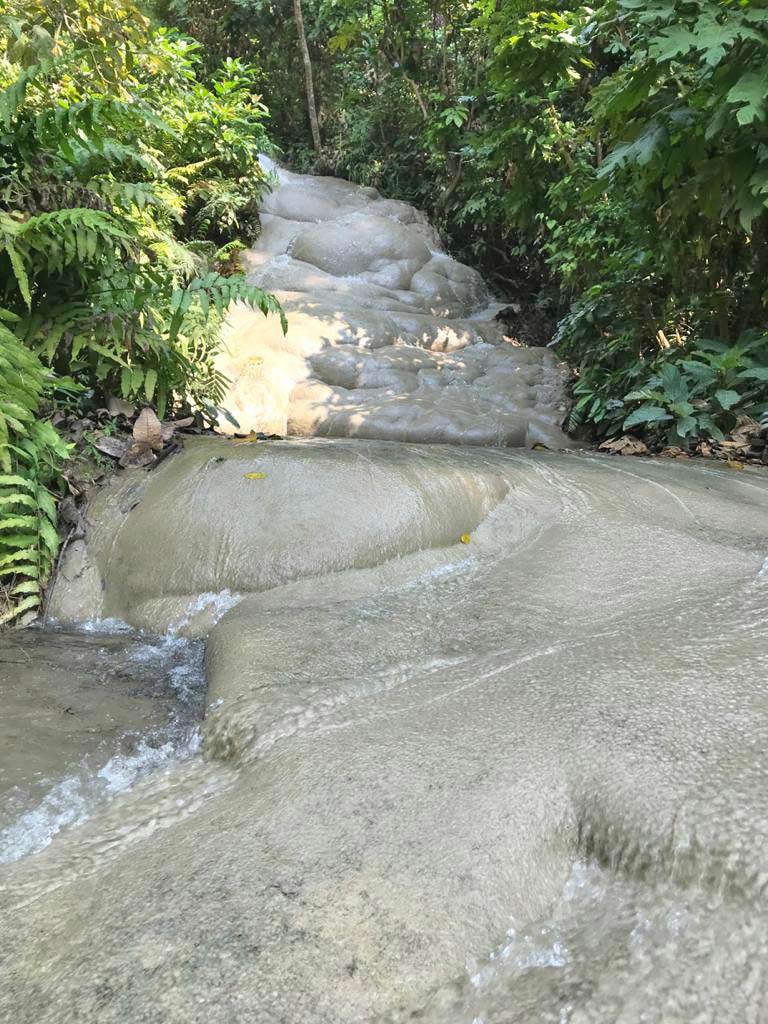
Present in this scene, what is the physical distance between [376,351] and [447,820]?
539 cm

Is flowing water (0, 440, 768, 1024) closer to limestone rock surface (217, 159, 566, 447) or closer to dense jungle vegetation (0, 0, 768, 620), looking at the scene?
dense jungle vegetation (0, 0, 768, 620)

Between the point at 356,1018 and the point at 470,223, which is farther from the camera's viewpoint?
the point at 470,223

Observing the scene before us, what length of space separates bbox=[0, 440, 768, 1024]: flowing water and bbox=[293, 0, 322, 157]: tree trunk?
39.0 ft

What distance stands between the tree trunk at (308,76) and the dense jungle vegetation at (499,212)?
3074 millimetres

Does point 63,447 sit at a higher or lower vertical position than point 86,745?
higher

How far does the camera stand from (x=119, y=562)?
9.36 feet

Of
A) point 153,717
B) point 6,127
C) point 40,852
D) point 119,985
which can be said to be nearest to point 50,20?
point 6,127

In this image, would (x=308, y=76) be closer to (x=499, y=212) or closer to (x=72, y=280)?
(x=499, y=212)

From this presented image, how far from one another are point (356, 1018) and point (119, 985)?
37cm

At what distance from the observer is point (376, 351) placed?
20.3ft

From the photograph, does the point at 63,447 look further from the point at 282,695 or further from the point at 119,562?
the point at 282,695

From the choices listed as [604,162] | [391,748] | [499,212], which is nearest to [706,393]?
[604,162]

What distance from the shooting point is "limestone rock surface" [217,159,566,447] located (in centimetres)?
518

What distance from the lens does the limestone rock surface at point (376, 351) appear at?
518cm
